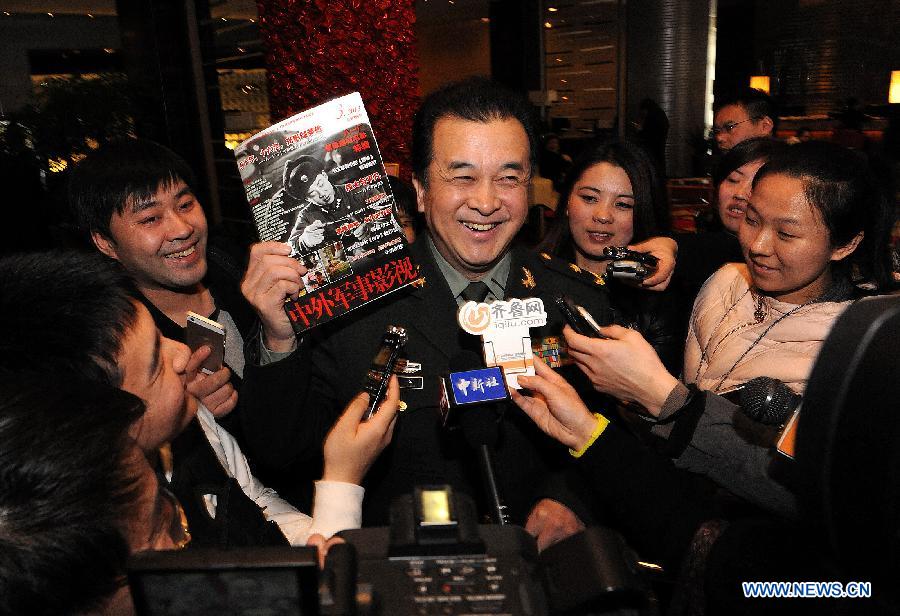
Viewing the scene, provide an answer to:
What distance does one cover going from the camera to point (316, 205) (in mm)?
1437

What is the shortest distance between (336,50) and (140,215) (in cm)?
92

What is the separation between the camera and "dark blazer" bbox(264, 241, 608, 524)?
5.36 feet

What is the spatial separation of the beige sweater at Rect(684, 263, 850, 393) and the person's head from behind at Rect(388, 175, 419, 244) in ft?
3.99

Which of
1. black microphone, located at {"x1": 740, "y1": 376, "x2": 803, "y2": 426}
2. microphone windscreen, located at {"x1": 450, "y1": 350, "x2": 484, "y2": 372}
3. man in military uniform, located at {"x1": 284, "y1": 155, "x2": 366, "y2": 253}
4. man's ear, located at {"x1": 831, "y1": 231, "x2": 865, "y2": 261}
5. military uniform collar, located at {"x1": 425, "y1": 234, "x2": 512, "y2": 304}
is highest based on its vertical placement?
man in military uniform, located at {"x1": 284, "y1": 155, "x2": 366, "y2": 253}

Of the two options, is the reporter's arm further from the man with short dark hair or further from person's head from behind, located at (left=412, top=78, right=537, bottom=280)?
the man with short dark hair

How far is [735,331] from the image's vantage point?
6.03 ft

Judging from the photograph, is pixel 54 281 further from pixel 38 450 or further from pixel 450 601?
pixel 450 601

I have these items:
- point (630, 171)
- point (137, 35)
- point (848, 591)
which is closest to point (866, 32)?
point (630, 171)

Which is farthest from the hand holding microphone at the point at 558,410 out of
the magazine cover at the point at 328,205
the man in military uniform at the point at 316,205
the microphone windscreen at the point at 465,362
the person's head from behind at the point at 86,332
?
the person's head from behind at the point at 86,332

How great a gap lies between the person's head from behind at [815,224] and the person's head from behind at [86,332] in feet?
4.86

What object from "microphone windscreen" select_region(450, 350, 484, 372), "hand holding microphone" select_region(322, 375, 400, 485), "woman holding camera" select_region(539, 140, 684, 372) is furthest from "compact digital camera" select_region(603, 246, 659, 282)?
"hand holding microphone" select_region(322, 375, 400, 485)

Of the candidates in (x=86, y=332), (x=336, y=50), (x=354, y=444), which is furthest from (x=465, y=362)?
(x=336, y=50)

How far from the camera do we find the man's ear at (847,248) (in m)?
1.69

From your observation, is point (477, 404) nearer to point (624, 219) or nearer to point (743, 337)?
point (743, 337)
